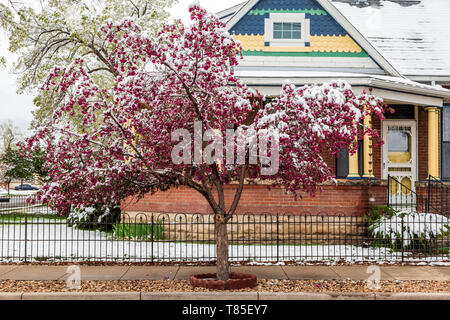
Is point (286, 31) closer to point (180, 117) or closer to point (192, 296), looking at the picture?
point (180, 117)

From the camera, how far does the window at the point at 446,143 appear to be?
16.7m

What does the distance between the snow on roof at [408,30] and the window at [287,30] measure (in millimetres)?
2770

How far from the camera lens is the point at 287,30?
52.3ft

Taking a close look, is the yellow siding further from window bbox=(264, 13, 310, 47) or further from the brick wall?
the brick wall

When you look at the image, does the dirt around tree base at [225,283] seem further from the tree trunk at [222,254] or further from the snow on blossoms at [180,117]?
the snow on blossoms at [180,117]

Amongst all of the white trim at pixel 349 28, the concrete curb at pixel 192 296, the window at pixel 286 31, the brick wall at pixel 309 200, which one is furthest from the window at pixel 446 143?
the concrete curb at pixel 192 296

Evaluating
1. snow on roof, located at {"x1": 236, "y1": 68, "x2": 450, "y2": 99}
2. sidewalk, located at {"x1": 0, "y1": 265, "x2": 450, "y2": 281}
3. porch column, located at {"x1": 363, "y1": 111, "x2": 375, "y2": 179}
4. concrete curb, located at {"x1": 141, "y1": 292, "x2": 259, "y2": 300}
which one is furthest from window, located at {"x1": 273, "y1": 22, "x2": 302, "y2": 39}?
concrete curb, located at {"x1": 141, "y1": 292, "x2": 259, "y2": 300}

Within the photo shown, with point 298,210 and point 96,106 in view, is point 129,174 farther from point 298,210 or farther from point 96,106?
point 298,210

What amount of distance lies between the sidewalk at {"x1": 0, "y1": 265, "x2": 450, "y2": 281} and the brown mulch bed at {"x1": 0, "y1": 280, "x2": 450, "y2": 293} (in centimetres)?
34

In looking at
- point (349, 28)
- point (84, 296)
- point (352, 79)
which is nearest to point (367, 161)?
point (352, 79)

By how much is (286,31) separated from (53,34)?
336 inches

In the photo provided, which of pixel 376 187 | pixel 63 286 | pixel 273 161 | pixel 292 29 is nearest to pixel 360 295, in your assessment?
pixel 273 161

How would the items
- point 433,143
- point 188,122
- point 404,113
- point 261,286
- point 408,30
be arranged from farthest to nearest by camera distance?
point 408,30 < point 404,113 < point 433,143 < point 261,286 < point 188,122

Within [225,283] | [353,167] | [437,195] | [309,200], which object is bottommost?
[225,283]
